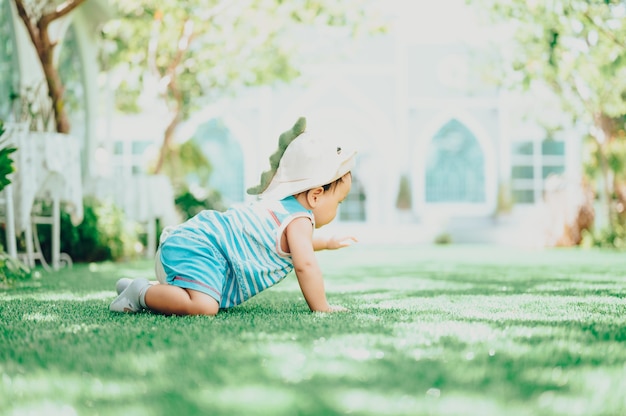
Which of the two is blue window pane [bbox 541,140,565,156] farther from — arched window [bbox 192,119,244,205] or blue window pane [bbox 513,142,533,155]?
arched window [bbox 192,119,244,205]

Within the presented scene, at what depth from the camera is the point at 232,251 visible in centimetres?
306

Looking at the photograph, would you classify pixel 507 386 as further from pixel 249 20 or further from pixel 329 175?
pixel 249 20

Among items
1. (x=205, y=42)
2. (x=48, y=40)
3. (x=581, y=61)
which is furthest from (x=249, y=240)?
(x=205, y=42)

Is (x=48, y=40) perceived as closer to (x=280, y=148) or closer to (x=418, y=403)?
(x=280, y=148)

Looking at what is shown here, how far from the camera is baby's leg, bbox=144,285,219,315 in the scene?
9.57 feet

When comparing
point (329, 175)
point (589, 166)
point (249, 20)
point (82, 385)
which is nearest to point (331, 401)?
point (82, 385)

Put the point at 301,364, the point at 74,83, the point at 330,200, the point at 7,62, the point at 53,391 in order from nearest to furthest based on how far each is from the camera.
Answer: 1. the point at 53,391
2. the point at 301,364
3. the point at 330,200
4. the point at 7,62
5. the point at 74,83

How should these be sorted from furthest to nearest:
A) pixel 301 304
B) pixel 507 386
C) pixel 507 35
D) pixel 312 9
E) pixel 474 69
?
pixel 474 69 < pixel 507 35 < pixel 312 9 < pixel 301 304 < pixel 507 386

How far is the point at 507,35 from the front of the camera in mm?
14297

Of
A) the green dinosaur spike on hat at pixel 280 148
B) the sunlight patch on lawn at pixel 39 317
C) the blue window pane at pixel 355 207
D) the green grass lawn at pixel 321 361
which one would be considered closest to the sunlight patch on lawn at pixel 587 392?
the green grass lawn at pixel 321 361

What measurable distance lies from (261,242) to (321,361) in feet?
4.18

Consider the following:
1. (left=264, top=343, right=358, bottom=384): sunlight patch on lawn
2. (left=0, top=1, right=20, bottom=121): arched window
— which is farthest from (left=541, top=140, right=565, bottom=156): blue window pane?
(left=264, top=343, right=358, bottom=384): sunlight patch on lawn

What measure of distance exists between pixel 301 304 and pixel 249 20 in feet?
30.7

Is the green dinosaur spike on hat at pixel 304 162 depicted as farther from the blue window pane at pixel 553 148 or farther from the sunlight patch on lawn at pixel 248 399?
the blue window pane at pixel 553 148
